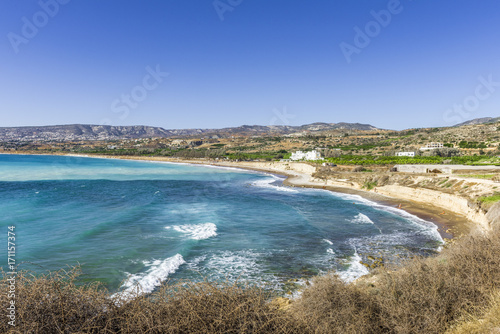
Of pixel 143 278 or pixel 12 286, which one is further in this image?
pixel 143 278

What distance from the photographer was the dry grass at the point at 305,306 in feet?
18.3

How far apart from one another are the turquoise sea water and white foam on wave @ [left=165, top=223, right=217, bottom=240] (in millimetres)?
78

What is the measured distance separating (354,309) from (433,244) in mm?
15139

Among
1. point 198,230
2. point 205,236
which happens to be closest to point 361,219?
point 205,236

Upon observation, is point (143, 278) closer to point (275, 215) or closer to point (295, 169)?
point (275, 215)

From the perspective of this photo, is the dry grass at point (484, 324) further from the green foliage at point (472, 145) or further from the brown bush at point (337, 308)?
the green foliage at point (472, 145)

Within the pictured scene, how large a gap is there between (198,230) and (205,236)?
1929 mm

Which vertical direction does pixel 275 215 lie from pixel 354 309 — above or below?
below

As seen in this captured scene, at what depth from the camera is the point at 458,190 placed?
31531 millimetres

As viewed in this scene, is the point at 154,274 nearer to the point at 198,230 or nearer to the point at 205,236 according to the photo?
the point at 205,236

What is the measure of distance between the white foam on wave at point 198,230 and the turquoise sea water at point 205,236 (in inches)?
3.1

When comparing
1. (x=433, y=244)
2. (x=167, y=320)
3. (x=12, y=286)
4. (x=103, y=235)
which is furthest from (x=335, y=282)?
(x=103, y=235)

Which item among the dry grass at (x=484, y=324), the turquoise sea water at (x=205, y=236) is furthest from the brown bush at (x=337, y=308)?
A: the turquoise sea water at (x=205, y=236)

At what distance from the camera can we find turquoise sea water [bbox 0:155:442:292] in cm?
1602
